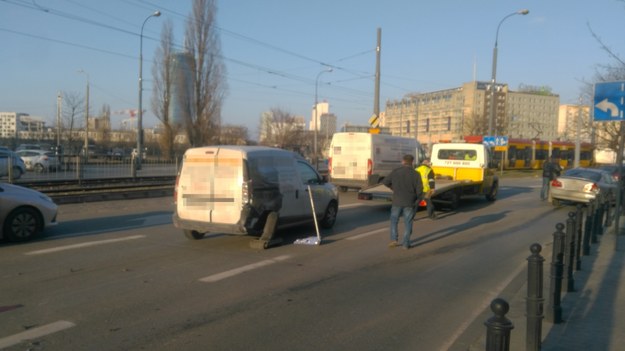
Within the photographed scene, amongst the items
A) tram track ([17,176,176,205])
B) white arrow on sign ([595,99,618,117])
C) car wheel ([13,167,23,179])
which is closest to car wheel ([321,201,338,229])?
white arrow on sign ([595,99,618,117])

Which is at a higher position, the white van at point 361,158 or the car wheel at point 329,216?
the white van at point 361,158

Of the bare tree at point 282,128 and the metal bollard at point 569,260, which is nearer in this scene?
the metal bollard at point 569,260

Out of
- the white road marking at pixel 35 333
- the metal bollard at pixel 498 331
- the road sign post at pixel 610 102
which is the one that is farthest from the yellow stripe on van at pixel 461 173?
the metal bollard at pixel 498 331

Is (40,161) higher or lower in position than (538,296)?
higher

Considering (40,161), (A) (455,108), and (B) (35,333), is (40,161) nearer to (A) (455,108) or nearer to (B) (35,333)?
(B) (35,333)

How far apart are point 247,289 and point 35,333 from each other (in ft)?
8.05

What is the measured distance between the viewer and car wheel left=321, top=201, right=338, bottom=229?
11445 millimetres

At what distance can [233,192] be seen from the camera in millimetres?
8656

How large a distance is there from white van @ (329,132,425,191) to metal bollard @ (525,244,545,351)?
45.5 feet

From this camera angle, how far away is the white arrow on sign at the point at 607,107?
31.4 feet

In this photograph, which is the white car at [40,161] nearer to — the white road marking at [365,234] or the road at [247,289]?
the road at [247,289]

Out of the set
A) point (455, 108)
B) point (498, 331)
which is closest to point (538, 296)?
point (498, 331)

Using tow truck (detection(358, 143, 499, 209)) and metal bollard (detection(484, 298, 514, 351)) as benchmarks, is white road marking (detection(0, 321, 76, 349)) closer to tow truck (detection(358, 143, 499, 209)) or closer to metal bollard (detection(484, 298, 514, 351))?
metal bollard (detection(484, 298, 514, 351))

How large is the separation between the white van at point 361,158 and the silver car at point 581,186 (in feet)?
19.6
